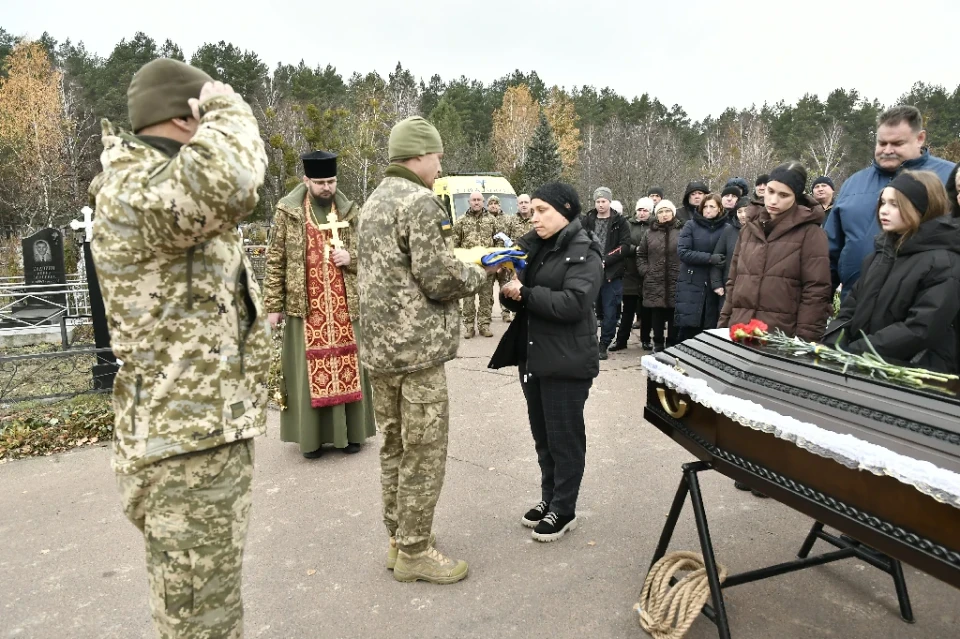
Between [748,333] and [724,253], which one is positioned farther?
[724,253]

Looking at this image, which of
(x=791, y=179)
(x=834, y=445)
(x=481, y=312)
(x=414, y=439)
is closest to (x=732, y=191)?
(x=791, y=179)

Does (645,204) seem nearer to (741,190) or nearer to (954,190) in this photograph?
(741,190)

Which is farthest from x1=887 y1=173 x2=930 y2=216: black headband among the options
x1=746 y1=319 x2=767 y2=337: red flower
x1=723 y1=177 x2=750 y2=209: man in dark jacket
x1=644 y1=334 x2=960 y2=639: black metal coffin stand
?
x1=723 y1=177 x2=750 y2=209: man in dark jacket

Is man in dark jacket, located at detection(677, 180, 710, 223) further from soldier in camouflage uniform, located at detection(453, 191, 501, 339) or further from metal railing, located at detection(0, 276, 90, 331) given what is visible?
metal railing, located at detection(0, 276, 90, 331)

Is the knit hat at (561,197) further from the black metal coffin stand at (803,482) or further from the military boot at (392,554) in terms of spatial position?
the military boot at (392,554)

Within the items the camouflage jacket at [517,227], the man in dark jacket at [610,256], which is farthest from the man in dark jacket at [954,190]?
the camouflage jacket at [517,227]

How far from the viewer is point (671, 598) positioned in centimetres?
260

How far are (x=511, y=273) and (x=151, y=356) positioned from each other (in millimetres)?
2004

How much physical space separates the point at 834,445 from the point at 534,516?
2033 mm

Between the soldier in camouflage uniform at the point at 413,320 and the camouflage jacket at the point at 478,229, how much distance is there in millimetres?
6628

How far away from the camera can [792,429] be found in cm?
194

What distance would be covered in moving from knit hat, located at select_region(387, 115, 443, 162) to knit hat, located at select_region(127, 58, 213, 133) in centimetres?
123

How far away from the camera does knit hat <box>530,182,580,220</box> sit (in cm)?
327

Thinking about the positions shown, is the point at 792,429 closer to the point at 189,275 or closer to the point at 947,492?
the point at 947,492
